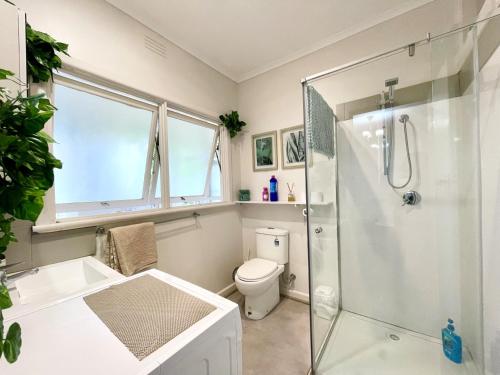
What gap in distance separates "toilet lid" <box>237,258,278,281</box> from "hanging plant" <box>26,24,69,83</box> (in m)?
1.94

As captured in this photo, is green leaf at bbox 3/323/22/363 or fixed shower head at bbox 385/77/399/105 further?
fixed shower head at bbox 385/77/399/105

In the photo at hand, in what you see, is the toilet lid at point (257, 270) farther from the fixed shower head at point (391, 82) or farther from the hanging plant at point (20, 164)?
the fixed shower head at point (391, 82)

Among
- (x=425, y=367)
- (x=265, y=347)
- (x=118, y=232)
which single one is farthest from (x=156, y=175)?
(x=425, y=367)

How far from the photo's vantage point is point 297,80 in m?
2.18

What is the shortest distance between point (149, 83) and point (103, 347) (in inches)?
71.3

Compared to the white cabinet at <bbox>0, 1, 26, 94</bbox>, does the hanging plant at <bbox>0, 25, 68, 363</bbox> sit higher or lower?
lower

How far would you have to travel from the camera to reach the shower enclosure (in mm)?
1334

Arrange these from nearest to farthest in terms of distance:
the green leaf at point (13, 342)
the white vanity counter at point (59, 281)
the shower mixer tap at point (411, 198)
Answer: the green leaf at point (13, 342), the white vanity counter at point (59, 281), the shower mixer tap at point (411, 198)

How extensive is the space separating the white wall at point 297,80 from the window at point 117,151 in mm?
577

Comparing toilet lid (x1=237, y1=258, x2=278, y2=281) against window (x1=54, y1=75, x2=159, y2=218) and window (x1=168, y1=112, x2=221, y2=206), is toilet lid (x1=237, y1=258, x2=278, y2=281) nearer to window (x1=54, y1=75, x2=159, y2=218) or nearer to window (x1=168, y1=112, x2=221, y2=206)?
window (x1=168, y1=112, x2=221, y2=206)

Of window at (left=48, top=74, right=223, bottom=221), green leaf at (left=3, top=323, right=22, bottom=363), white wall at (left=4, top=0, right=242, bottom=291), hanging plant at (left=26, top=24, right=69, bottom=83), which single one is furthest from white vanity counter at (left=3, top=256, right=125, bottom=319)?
hanging plant at (left=26, top=24, right=69, bottom=83)

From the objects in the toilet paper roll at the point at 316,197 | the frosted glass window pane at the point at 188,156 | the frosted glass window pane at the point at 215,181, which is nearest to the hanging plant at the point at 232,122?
the frosted glass window pane at the point at 188,156

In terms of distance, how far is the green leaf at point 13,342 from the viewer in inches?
11.2

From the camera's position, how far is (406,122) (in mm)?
1652
